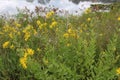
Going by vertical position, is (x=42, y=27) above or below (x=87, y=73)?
above

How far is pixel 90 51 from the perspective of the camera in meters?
3.85

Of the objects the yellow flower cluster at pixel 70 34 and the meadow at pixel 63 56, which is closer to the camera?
the meadow at pixel 63 56

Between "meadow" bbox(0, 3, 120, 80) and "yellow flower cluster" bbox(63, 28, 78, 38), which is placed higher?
→ "yellow flower cluster" bbox(63, 28, 78, 38)

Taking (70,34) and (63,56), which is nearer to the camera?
(63,56)

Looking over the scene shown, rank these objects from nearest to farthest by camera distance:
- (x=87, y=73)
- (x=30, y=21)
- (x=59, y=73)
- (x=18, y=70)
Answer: (x=59, y=73) → (x=87, y=73) → (x=18, y=70) → (x=30, y=21)

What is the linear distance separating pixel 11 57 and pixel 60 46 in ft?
2.54

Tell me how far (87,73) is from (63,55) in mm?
333

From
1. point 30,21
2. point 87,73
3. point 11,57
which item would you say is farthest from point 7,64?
point 30,21

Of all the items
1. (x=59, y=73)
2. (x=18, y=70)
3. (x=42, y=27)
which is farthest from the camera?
(x=42, y=27)

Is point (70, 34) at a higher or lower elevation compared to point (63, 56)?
higher

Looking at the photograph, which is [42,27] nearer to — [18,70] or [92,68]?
[18,70]

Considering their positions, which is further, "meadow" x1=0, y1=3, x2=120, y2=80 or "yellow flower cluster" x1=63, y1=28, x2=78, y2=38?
"yellow flower cluster" x1=63, y1=28, x2=78, y2=38

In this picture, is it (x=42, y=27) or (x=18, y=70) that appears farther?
(x=42, y=27)

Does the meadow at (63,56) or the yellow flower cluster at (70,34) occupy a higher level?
the yellow flower cluster at (70,34)
